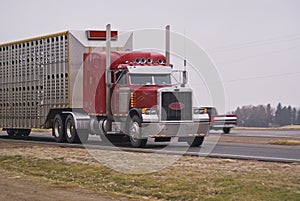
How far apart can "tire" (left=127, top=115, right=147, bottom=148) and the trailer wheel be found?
12.8ft

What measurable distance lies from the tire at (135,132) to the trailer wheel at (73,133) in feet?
12.8

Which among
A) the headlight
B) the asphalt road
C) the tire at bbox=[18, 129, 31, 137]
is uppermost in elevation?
the headlight

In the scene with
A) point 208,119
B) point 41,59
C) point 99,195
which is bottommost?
point 99,195

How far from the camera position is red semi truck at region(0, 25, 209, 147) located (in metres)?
21.7

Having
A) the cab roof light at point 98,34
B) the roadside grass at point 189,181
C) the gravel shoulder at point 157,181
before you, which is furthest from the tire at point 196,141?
the roadside grass at point 189,181

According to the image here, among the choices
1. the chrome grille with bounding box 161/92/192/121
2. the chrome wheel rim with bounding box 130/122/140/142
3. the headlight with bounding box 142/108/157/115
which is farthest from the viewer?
the chrome wheel rim with bounding box 130/122/140/142

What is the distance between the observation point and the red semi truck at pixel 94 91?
21688 mm

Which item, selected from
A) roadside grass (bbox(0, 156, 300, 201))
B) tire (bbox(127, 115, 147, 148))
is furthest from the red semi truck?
roadside grass (bbox(0, 156, 300, 201))

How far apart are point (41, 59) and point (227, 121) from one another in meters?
15.1

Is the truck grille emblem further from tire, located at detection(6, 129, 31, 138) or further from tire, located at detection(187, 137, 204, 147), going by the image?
tire, located at detection(6, 129, 31, 138)

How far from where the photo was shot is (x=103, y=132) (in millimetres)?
24172

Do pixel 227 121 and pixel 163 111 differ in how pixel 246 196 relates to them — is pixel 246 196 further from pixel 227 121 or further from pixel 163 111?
pixel 227 121

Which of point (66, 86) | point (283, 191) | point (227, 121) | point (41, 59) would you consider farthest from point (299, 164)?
point (227, 121)

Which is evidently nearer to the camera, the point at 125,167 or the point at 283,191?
the point at 283,191
